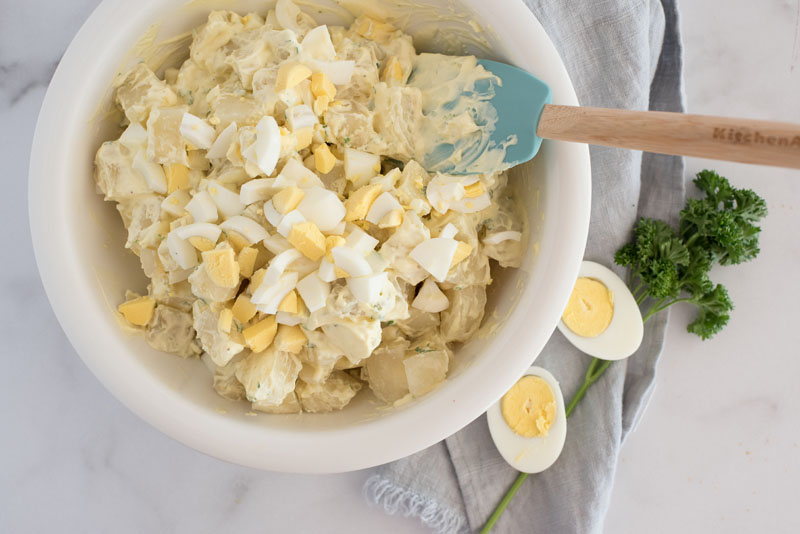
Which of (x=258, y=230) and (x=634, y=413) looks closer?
(x=258, y=230)

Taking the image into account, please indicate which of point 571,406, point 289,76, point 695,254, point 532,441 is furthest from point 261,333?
point 695,254

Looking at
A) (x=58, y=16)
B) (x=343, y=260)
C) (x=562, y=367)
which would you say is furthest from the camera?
(x=562, y=367)

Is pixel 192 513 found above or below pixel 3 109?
below

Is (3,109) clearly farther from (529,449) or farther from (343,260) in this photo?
(529,449)

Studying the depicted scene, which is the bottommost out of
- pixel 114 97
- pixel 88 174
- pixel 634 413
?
pixel 634 413

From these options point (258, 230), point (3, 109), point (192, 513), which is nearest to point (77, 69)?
point (258, 230)

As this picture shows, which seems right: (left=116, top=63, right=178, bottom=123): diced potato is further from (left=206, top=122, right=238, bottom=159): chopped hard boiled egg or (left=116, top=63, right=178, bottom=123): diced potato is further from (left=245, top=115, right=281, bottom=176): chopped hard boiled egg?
(left=245, top=115, right=281, bottom=176): chopped hard boiled egg

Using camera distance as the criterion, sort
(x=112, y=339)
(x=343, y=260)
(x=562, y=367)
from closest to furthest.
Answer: (x=343, y=260) < (x=112, y=339) < (x=562, y=367)
